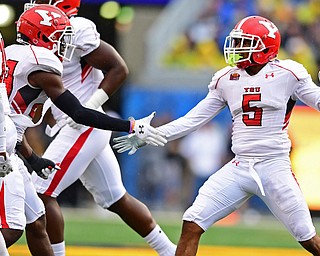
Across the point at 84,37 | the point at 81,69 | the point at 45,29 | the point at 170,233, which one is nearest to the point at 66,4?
the point at 84,37

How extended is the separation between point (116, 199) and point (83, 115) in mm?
1141

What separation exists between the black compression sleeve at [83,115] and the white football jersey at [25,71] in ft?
0.52

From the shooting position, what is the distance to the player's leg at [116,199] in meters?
6.62

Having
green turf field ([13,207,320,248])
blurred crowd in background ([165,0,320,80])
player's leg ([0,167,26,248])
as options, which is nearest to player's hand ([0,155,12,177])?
player's leg ([0,167,26,248])

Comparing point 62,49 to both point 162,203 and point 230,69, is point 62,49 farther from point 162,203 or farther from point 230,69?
point 162,203

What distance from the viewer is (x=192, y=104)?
13.4m

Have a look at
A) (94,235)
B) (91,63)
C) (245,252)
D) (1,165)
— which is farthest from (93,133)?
(94,235)

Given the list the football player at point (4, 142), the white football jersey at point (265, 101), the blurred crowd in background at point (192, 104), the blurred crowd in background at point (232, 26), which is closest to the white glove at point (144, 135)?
the white football jersey at point (265, 101)

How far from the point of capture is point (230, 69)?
6.08 metres

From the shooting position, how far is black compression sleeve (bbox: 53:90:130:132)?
5602mm

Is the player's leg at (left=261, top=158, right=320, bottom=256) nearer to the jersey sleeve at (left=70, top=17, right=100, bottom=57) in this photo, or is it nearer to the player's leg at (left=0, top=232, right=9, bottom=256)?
the jersey sleeve at (left=70, top=17, right=100, bottom=57)

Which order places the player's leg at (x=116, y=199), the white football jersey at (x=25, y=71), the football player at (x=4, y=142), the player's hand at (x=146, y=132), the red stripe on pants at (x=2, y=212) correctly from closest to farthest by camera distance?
the football player at (x=4, y=142)
the red stripe on pants at (x=2, y=212)
the white football jersey at (x=25, y=71)
the player's hand at (x=146, y=132)
the player's leg at (x=116, y=199)

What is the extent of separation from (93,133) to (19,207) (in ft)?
3.87

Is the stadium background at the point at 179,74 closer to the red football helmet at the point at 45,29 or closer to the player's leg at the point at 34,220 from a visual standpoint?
the player's leg at the point at 34,220
